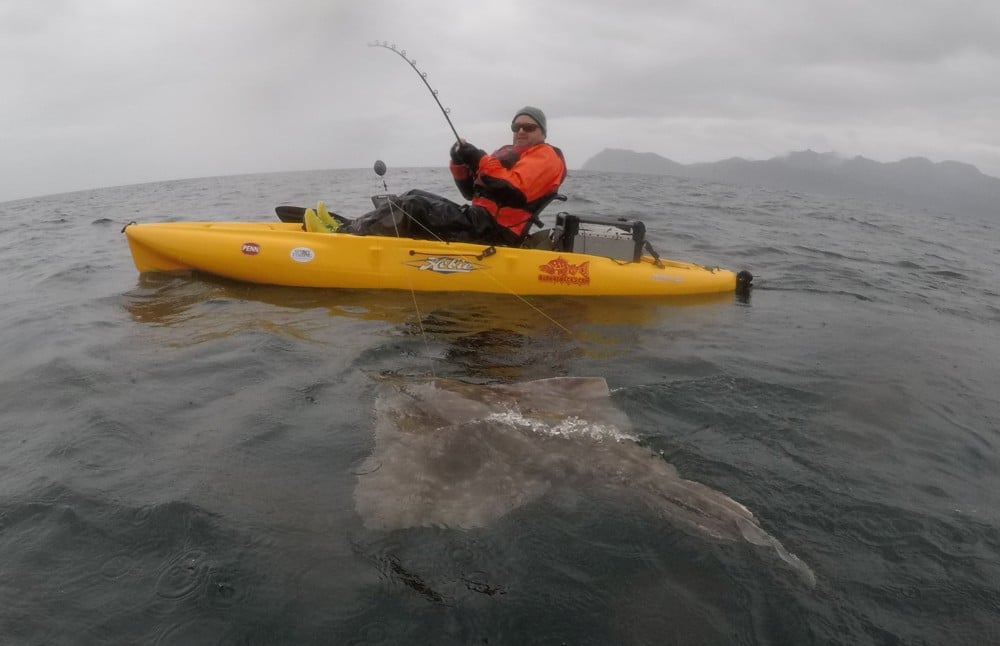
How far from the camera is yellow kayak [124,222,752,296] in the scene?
7.27m

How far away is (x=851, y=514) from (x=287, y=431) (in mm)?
3594

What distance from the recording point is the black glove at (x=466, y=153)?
685 cm

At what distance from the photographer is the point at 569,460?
349 centimetres

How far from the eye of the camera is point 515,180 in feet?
22.6

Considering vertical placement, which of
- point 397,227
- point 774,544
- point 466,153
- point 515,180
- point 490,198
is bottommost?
point 774,544

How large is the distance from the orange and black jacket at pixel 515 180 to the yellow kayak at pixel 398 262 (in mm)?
469

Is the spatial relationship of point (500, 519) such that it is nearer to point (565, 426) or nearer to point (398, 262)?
point (565, 426)

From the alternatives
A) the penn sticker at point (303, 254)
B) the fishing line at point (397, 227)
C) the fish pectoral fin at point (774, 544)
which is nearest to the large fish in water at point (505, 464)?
the fish pectoral fin at point (774, 544)

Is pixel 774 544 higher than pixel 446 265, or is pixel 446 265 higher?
pixel 446 265

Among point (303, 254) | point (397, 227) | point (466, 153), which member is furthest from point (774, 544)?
point (303, 254)

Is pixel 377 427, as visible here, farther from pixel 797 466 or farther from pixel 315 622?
pixel 797 466

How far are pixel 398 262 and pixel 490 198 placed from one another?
1.42m

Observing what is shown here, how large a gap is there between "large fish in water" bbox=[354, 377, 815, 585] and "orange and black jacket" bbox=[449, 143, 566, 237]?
11.0ft

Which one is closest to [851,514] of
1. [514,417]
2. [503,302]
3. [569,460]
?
[569,460]
